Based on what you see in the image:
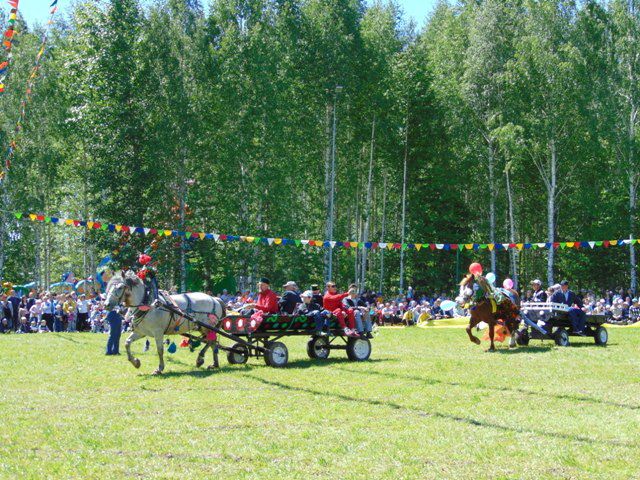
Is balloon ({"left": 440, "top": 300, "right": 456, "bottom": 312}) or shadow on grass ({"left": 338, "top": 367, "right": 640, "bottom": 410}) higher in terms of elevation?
balloon ({"left": 440, "top": 300, "right": 456, "bottom": 312})

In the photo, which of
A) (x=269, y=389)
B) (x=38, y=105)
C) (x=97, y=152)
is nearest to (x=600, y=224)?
(x=97, y=152)

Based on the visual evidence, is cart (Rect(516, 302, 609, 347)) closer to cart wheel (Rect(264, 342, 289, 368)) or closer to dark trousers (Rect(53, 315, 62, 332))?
cart wheel (Rect(264, 342, 289, 368))

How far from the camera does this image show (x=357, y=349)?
676 inches

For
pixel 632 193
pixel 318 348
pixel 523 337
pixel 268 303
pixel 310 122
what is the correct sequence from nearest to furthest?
pixel 268 303 → pixel 318 348 → pixel 523 337 → pixel 632 193 → pixel 310 122

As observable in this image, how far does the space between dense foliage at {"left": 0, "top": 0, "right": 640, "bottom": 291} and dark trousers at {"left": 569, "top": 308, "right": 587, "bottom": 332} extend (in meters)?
19.2

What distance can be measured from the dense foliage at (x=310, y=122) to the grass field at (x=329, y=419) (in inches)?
877

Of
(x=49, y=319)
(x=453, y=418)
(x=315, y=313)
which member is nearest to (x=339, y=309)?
(x=315, y=313)

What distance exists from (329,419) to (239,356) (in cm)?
698

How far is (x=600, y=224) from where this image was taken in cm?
4338

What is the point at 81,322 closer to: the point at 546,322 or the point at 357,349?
the point at 357,349

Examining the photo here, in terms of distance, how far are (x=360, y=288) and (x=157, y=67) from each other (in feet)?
51.3

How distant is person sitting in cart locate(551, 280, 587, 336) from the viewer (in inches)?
799

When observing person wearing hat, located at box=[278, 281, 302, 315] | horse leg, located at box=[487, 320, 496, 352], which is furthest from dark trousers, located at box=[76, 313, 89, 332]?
horse leg, located at box=[487, 320, 496, 352]

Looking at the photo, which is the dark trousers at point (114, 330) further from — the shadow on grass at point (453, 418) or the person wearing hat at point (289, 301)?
the shadow on grass at point (453, 418)
